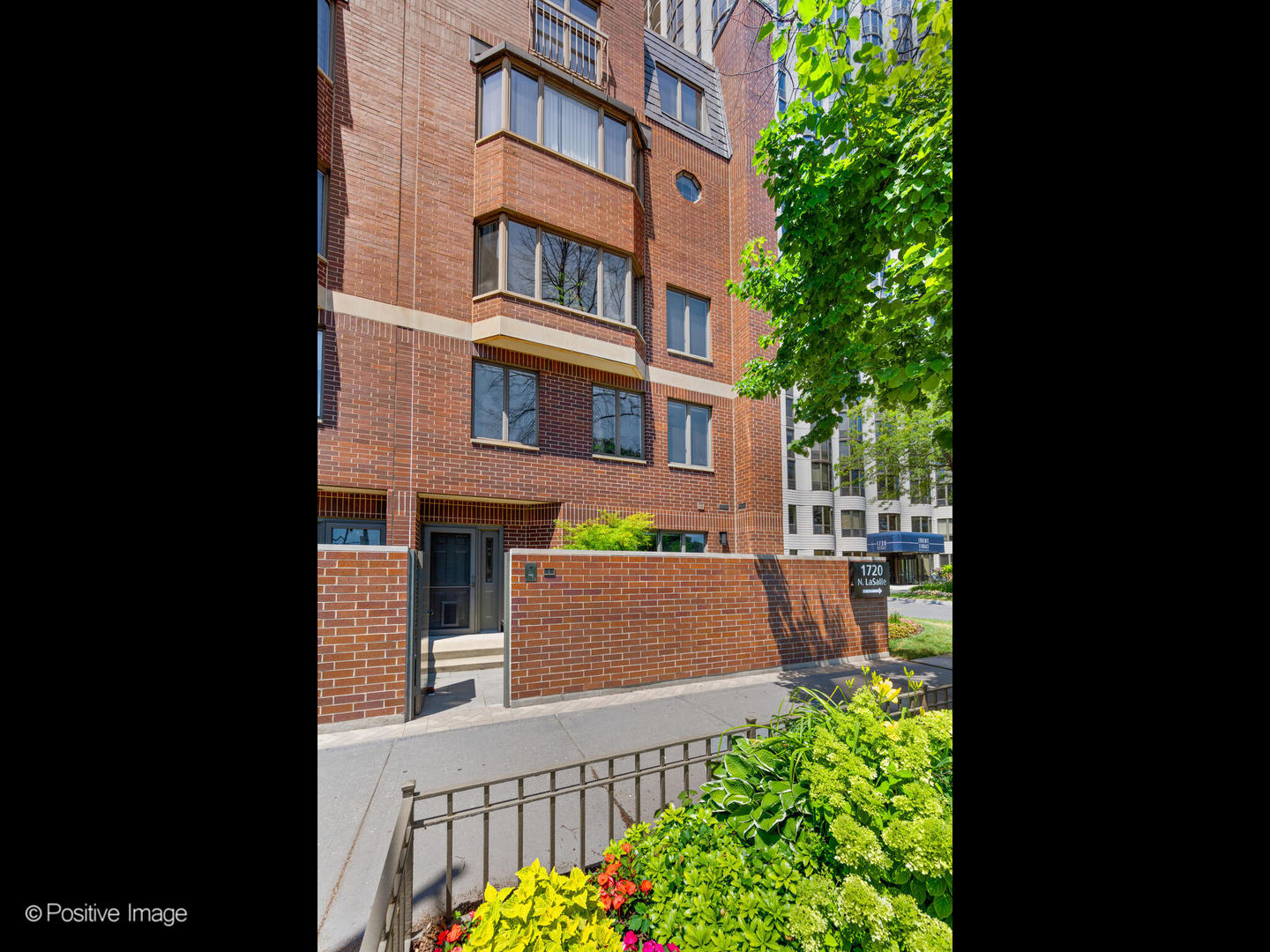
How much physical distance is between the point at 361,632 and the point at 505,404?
16.3ft

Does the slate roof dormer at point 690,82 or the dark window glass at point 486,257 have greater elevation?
the slate roof dormer at point 690,82

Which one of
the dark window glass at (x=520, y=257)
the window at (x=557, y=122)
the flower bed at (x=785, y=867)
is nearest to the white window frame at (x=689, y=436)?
the dark window glass at (x=520, y=257)

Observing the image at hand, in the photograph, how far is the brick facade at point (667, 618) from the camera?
6203 mm

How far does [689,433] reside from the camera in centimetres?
1124

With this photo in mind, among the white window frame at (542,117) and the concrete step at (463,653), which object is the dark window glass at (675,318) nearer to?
the white window frame at (542,117)

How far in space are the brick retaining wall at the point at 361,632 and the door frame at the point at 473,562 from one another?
11.1ft

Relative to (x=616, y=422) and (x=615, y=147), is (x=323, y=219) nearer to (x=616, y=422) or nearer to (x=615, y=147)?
(x=615, y=147)

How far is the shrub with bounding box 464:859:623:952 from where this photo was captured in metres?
1.65

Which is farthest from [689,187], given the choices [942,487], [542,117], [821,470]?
[821,470]

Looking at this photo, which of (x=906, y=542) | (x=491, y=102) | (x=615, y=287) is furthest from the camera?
(x=906, y=542)
